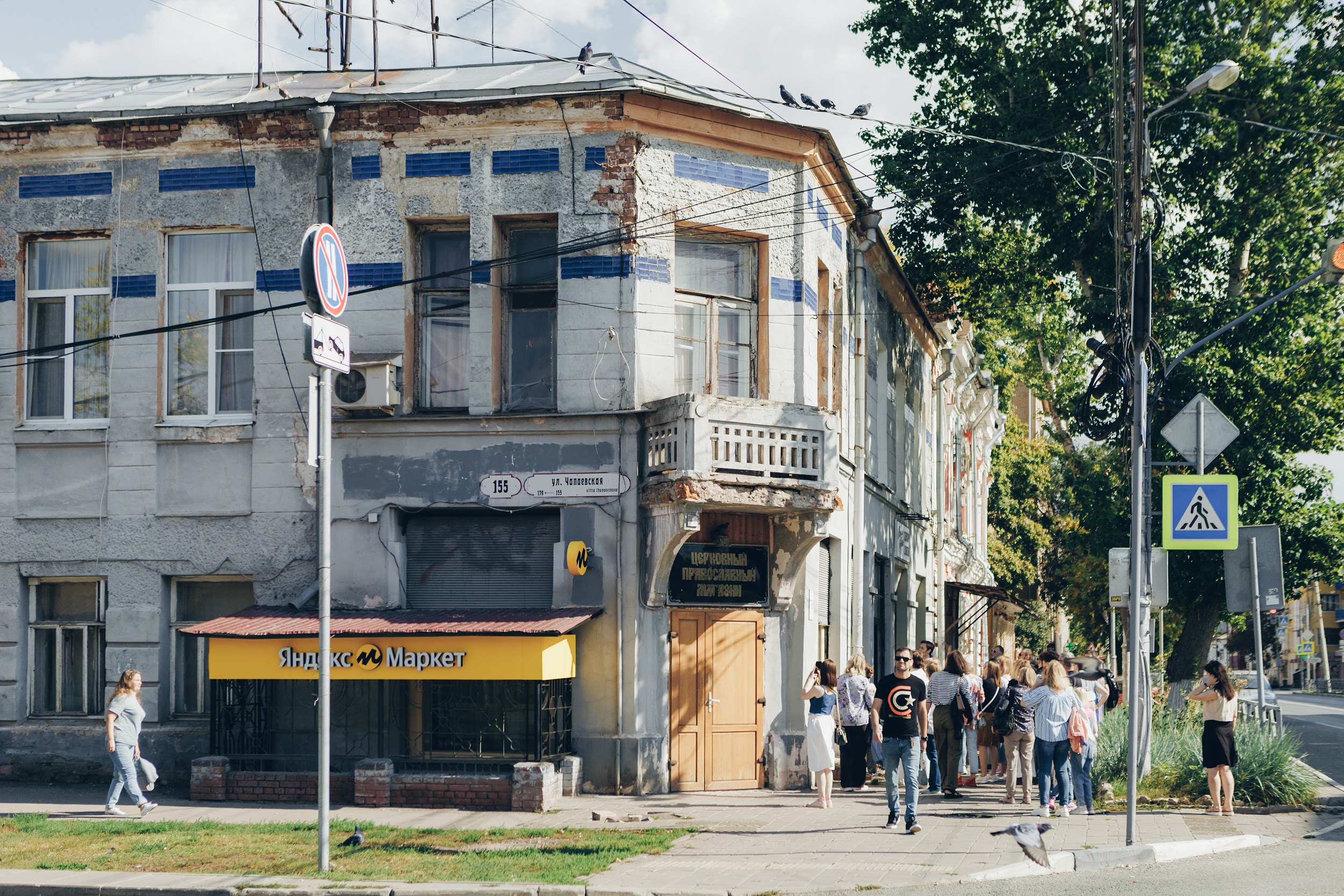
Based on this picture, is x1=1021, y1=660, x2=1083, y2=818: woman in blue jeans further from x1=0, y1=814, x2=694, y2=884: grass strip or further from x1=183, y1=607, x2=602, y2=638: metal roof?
x1=183, y1=607, x2=602, y2=638: metal roof

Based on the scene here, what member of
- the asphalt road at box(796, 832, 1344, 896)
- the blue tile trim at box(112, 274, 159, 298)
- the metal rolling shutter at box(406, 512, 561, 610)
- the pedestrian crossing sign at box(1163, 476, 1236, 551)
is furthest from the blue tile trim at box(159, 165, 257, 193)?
the asphalt road at box(796, 832, 1344, 896)

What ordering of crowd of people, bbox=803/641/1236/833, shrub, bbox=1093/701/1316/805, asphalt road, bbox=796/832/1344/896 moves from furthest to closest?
shrub, bbox=1093/701/1316/805, crowd of people, bbox=803/641/1236/833, asphalt road, bbox=796/832/1344/896

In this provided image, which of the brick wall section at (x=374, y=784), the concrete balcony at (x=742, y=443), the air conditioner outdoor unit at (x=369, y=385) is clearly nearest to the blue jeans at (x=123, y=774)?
the brick wall section at (x=374, y=784)

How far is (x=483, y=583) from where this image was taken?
643 inches

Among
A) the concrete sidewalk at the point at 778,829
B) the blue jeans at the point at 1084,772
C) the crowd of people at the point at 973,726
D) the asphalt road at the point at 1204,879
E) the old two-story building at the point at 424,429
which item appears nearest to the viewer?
the asphalt road at the point at 1204,879

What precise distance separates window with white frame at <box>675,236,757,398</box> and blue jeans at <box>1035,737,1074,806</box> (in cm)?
547

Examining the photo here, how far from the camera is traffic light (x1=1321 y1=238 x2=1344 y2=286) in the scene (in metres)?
16.8

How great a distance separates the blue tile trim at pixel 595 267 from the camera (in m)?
15.9

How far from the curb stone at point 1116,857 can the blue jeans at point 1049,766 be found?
177 cm

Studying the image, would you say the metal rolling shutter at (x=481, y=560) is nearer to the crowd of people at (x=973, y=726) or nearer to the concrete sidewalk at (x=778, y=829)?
the concrete sidewalk at (x=778, y=829)

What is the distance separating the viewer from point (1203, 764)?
14.7 m

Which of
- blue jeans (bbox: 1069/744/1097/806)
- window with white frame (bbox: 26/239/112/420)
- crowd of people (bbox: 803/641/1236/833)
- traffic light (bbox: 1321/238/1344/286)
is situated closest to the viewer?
crowd of people (bbox: 803/641/1236/833)

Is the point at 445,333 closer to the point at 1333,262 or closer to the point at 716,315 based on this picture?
the point at 716,315

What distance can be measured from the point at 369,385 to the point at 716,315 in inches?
166
